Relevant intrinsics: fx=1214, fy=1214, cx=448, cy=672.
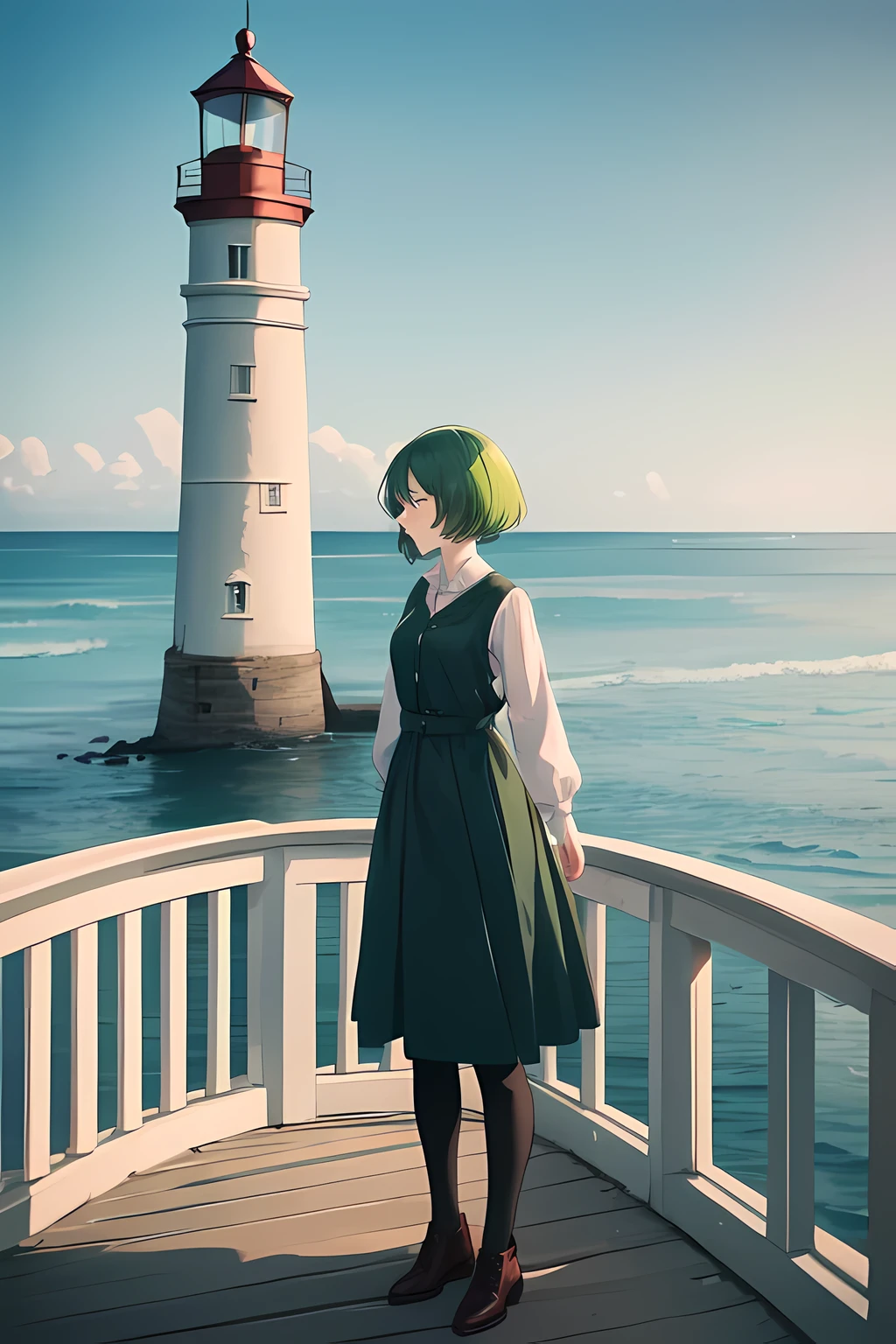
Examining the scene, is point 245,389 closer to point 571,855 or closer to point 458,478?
point 458,478

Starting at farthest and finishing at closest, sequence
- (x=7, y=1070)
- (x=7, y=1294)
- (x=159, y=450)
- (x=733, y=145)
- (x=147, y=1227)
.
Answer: (x=159, y=450), (x=733, y=145), (x=7, y=1070), (x=147, y=1227), (x=7, y=1294)

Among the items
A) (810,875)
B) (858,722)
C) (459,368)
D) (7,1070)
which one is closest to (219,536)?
(810,875)

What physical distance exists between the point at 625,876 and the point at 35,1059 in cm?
102

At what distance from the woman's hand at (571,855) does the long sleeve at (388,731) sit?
31 cm

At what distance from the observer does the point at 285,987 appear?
2352mm

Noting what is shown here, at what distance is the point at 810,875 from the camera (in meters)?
16.6

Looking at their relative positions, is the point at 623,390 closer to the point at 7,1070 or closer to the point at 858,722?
the point at 858,722

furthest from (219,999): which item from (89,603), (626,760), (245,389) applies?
(89,603)

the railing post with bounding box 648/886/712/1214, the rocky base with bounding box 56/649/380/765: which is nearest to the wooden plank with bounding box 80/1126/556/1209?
the railing post with bounding box 648/886/712/1214

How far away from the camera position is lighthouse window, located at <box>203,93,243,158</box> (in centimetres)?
1369

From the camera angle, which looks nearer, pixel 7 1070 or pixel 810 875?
pixel 7 1070

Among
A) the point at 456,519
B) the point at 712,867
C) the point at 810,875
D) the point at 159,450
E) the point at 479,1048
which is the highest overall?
the point at 159,450

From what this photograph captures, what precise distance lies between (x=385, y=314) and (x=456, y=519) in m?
33.5

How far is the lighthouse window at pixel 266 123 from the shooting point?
13.9 meters
